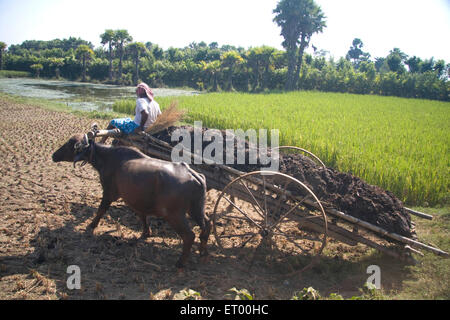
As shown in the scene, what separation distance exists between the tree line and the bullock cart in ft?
104

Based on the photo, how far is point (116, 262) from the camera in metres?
3.45

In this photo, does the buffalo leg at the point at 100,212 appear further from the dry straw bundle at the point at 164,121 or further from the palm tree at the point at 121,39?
the palm tree at the point at 121,39

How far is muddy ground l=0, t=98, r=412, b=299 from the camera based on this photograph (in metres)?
3.03

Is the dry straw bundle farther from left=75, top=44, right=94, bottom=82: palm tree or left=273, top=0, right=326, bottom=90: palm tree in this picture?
left=75, top=44, right=94, bottom=82: palm tree

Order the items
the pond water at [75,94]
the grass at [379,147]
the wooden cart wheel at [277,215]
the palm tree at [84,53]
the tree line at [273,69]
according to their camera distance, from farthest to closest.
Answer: the palm tree at [84,53], the tree line at [273,69], the pond water at [75,94], the grass at [379,147], the wooden cart wheel at [277,215]

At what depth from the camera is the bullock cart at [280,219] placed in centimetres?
329

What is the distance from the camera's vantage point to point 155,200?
3311 mm

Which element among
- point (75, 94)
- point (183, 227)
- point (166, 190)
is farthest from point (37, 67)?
point (183, 227)

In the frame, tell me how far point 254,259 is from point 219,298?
2.47 ft

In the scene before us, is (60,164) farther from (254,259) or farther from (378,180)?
(378,180)

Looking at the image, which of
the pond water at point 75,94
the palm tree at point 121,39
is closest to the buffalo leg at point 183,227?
the pond water at point 75,94

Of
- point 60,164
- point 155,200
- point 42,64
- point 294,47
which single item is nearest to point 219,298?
point 155,200

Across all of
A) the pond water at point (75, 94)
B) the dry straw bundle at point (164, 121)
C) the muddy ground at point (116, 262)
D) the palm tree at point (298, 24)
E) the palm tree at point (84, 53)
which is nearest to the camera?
the muddy ground at point (116, 262)

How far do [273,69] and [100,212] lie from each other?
1385 inches
